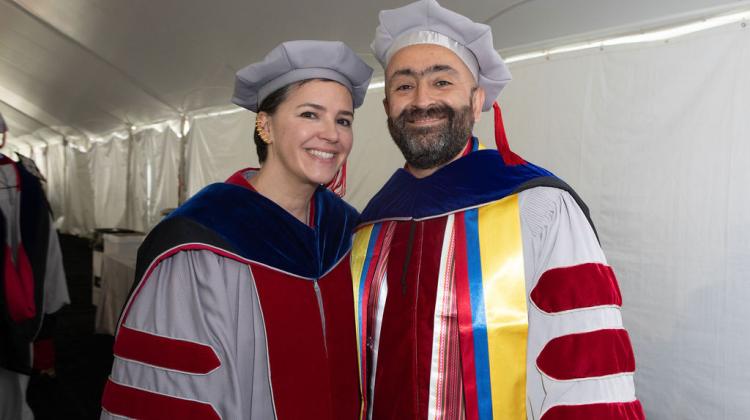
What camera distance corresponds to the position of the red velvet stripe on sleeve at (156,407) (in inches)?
48.8

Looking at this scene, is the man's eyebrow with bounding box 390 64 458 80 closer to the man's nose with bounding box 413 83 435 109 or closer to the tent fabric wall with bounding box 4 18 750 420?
the man's nose with bounding box 413 83 435 109

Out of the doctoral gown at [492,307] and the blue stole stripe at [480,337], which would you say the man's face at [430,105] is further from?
the blue stole stripe at [480,337]

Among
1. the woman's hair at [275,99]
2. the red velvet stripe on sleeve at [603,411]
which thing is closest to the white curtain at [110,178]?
the woman's hair at [275,99]

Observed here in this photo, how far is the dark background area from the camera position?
3.82 m

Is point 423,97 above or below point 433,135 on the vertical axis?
above

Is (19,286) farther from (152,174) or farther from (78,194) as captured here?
(78,194)

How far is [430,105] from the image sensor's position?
62.3 inches

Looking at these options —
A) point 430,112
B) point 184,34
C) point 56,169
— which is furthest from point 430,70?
point 56,169

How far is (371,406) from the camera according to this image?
160 centimetres

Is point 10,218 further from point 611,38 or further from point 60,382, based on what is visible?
point 611,38

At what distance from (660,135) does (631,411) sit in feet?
7.83

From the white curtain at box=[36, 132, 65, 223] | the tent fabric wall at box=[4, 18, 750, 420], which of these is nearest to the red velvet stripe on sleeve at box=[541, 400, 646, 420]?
the tent fabric wall at box=[4, 18, 750, 420]

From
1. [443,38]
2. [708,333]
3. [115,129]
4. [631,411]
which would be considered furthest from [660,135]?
[115,129]

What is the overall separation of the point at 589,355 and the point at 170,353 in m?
1.01
